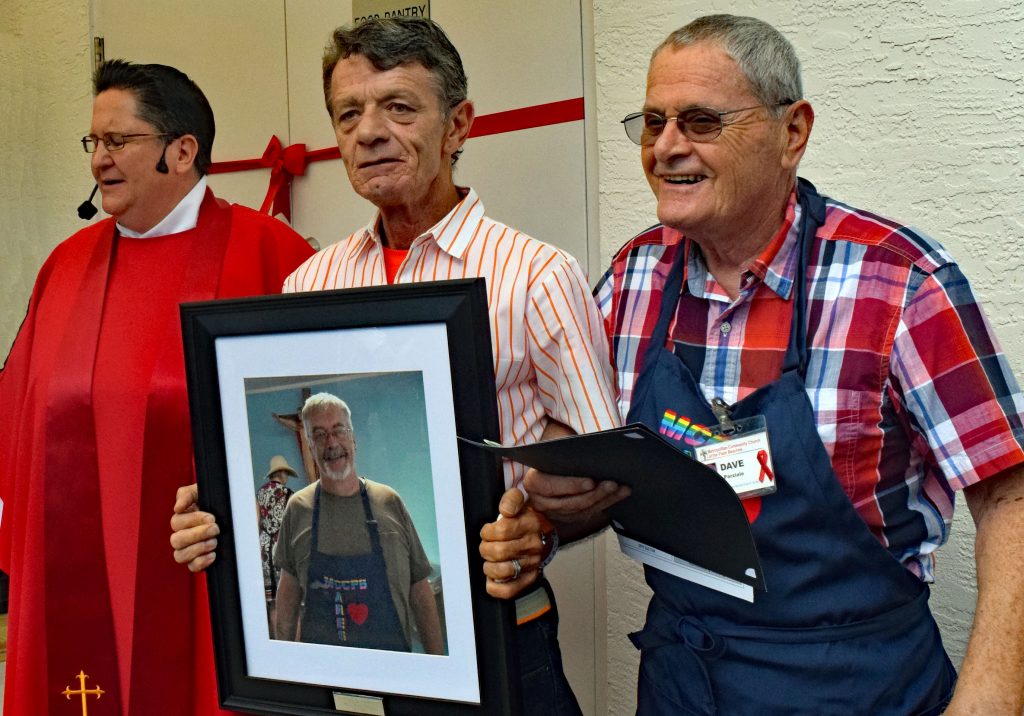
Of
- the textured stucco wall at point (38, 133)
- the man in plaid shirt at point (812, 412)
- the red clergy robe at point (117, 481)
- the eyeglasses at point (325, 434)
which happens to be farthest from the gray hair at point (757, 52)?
the textured stucco wall at point (38, 133)

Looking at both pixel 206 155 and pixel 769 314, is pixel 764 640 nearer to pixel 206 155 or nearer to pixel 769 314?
pixel 769 314

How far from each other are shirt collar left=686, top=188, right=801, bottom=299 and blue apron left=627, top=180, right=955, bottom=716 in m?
0.02

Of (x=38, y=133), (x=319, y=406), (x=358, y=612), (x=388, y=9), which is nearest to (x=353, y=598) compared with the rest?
(x=358, y=612)

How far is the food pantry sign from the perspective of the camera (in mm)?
2719

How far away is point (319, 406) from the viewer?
1280 mm

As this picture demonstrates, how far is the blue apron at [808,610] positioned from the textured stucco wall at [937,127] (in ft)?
2.10

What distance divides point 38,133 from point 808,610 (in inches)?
164

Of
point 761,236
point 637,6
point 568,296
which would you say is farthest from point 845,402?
point 637,6

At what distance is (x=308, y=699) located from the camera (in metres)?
1.33

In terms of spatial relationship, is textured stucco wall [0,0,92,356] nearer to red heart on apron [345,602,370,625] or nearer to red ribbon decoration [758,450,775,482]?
red heart on apron [345,602,370,625]

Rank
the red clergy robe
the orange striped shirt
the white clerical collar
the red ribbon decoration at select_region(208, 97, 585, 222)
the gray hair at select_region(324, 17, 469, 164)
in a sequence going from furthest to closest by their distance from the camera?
the red ribbon decoration at select_region(208, 97, 585, 222) < the white clerical collar < the red clergy robe < the gray hair at select_region(324, 17, 469, 164) < the orange striped shirt

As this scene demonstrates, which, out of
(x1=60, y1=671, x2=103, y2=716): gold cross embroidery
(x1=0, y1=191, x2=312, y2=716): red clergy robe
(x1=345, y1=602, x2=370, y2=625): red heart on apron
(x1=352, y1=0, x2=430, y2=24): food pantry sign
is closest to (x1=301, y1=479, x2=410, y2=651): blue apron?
(x1=345, y1=602, x2=370, y2=625): red heart on apron

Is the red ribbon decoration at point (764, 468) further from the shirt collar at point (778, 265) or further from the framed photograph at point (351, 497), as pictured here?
the framed photograph at point (351, 497)

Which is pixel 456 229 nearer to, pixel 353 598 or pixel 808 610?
pixel 353 598
